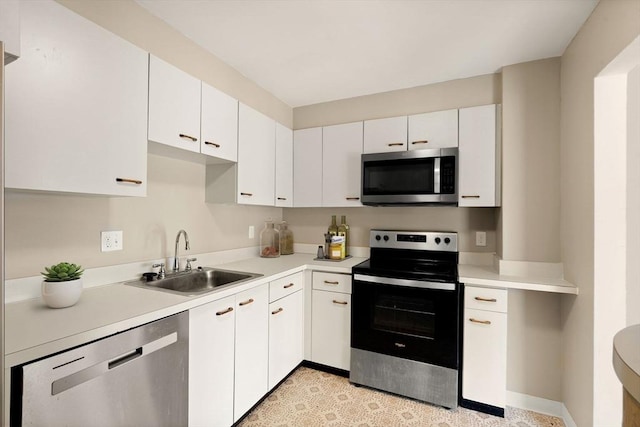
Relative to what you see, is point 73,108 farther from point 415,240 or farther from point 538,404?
point 538,404

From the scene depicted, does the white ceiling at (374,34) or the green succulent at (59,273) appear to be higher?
the white ceiling at (374,34)

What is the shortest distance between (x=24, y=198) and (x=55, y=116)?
0.44 m

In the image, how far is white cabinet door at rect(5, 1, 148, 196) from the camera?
109 centimetres

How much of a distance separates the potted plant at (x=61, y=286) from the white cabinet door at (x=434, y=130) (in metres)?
2.29

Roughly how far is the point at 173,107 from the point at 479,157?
2.10m

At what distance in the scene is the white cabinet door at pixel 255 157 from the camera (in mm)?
2225

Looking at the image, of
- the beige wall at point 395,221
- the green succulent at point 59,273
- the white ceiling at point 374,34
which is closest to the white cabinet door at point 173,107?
the white ceiling at point 374,34

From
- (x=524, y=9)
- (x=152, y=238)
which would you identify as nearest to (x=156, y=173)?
(x=152, y=238)

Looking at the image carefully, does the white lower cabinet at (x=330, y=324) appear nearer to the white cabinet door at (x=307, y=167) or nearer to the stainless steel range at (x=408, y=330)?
the stainless steel range at (x=408, y=330)

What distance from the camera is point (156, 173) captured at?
1.91 meters

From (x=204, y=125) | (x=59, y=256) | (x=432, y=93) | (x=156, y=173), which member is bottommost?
(x=59, y=256)

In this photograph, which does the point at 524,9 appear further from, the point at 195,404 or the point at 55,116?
the point at 195,404

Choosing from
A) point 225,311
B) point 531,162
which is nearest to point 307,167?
point 225,311

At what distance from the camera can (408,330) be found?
212 centimetres
